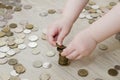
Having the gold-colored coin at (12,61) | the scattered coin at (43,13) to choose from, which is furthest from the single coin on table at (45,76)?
the scattered coin at (43,13)

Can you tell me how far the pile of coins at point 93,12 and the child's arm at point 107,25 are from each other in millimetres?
271

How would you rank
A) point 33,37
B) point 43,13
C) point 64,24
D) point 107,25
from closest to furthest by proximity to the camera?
point 107,25, point 64,24, point 33,37, point 43,13

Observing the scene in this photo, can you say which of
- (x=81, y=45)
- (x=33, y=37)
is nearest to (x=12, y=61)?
(x=33, y=37)

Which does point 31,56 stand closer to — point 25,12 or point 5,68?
point 5,68

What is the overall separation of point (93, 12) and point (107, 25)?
1.11ft

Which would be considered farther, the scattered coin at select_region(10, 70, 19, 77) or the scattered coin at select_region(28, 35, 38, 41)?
the scattered coin at select_region(28, 35, 38, 41)

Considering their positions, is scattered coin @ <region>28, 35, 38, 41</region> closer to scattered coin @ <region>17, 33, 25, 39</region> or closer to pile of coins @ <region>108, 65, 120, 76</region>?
scattered coin @ <region>17, 33, 25, 39</region>

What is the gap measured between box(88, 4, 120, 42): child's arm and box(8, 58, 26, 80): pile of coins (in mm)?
248

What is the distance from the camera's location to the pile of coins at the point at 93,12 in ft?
3.55

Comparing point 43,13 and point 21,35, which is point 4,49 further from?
point 43,13

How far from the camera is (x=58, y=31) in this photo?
0.88 meters

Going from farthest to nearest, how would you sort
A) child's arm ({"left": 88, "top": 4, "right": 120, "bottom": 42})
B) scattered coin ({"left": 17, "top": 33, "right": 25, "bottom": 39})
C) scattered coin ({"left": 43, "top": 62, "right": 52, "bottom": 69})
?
scattered coin ({"left": 17, "top": 33, "right": 25, "bottom": 39})
scattered coin ({"left": 43, "top": 62, "right": 52, "bottom": 69})
child's arm ({"left": 88, "top": 4, "right": 120, "bottom": 42})

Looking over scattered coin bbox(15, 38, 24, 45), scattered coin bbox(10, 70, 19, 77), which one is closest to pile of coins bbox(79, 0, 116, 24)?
scattered coin bbox(15, 38, 24, 45)

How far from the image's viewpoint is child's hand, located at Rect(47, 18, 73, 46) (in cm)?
86
